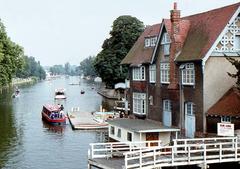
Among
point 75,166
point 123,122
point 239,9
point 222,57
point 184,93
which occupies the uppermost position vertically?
point 239,9

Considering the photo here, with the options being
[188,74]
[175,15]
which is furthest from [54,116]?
[188,74]

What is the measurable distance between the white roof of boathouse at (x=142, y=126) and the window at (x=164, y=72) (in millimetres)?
4317

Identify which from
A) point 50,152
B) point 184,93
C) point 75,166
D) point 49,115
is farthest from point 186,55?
point 49,115

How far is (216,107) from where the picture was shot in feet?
129

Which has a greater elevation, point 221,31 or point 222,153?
point 221,31

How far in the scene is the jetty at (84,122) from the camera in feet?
204

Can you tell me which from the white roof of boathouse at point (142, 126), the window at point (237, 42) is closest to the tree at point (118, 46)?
the white roof of boathouse at point (142, 126)

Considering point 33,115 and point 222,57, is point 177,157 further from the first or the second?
point 33,115

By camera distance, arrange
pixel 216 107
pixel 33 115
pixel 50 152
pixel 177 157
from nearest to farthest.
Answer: pixel 177 157 → pixel 216 107 → pixel 50 152 → pixel 33 115

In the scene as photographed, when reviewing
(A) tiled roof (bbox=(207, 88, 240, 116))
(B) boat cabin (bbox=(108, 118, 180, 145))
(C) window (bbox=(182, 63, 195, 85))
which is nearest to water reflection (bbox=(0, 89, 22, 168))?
(B) boat cabin (bbox=(108, 118, 180, 145))

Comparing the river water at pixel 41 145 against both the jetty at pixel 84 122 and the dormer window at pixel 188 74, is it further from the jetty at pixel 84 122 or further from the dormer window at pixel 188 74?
the dormer window at pixel 188 74

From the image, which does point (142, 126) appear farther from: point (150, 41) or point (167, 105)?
point (150, 41)

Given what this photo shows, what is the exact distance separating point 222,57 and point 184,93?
4.81 meters

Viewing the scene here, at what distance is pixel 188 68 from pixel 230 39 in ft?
14.3
